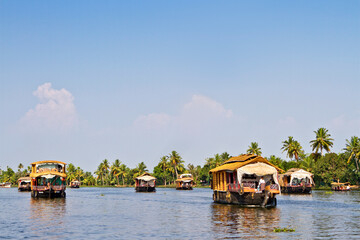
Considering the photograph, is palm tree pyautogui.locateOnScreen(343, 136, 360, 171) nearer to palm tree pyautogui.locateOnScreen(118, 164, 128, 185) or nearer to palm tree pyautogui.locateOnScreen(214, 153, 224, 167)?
palm tree pyautogui.locateOnScreen(214, 153, 224, 167)

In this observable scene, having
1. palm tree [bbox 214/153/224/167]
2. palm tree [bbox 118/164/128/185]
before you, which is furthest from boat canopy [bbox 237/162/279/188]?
palm tree [bbox 118/164/128/185]

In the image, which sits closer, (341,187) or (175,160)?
(341,187)

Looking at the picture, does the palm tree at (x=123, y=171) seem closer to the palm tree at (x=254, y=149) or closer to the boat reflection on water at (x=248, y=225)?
the palm tree at (x=254, y=149)

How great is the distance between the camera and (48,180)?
→ 213 feet

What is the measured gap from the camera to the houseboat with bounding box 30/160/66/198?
62281mm

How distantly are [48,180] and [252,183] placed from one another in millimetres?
35094

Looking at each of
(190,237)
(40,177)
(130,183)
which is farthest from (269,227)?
(130,183)

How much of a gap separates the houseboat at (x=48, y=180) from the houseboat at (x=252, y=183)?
92.8 feet

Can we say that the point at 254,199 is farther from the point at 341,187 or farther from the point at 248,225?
the point at 341,187

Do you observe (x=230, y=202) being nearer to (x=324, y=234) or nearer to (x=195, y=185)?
(x=324, y=234)

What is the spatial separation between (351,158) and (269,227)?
8114 centimetres

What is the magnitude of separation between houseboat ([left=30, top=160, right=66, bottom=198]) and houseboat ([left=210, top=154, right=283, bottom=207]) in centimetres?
2830

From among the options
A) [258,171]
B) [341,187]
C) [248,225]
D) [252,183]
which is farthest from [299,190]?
[248,225]

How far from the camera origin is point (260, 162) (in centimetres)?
4275
